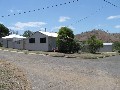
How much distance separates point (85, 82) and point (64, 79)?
60.1 inches

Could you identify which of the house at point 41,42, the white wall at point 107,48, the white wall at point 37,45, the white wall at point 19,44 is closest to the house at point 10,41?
the white wall at point 19,44

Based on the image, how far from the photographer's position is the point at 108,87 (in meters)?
18.5

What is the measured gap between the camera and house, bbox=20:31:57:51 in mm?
53522

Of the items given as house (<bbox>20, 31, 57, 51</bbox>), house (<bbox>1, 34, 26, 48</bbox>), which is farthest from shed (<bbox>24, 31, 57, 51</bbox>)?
house (<bbox>1, 34, 26, 48</bbox>)

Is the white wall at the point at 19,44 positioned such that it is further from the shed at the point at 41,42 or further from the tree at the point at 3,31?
the tree at the point at 3,31

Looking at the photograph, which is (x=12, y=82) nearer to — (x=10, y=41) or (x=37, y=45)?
(x=37, y=45)

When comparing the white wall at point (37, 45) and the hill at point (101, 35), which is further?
the hill at point (101, 35)

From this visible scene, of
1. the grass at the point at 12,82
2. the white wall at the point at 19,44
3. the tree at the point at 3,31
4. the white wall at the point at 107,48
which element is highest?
the tree at the point at 3,31

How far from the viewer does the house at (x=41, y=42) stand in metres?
53.5

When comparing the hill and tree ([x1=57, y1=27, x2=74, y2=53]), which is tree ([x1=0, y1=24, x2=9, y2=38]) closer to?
tree ([x1=57, y1=27, x2=74, y2=53])

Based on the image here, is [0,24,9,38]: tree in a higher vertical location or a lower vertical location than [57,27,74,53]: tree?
higher

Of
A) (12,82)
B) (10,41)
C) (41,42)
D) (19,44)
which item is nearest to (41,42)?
(41,42)

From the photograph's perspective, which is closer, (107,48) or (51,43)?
(51,43)

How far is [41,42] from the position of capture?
5438 centimetres
